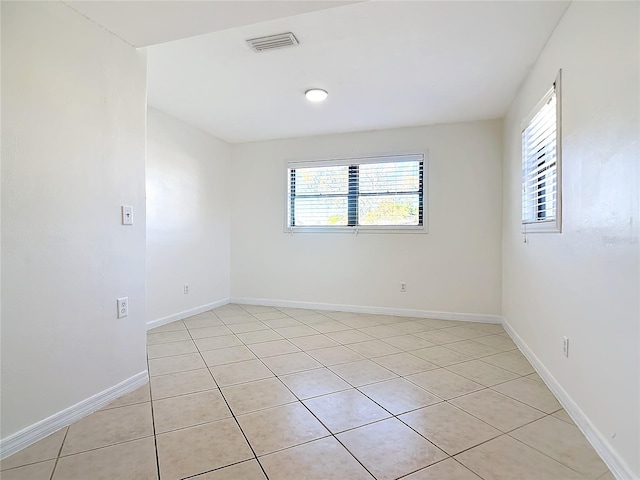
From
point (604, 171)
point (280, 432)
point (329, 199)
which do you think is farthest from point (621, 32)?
point (329, 199)

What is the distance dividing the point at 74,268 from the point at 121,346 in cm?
61

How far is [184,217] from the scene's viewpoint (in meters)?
4.22

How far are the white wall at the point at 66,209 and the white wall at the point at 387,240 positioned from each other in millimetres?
2646

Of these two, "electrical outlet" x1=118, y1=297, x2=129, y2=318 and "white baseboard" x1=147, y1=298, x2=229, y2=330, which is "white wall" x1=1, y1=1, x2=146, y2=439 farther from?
"white baseboard" x1=147, y1=298, x2=229, y2=330

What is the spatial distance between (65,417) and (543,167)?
11.2ft

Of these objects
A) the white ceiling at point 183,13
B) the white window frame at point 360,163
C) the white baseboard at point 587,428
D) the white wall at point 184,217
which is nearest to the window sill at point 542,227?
the white baseboard at point 587,428

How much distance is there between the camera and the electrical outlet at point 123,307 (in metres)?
2.18

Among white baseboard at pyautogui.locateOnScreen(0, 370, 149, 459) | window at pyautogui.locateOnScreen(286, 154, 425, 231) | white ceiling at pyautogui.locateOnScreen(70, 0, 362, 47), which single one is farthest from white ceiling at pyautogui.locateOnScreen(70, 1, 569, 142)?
white baseboard at pyautogui.locateOnScreen(0, 370, 149, 459)

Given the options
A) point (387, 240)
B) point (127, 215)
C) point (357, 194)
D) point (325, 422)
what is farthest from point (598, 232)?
point (357, 194)

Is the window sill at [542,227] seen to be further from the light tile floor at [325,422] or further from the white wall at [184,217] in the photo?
the white wall at [184,217]

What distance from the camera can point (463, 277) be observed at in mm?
4184

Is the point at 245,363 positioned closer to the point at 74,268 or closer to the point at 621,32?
the point at 74,268

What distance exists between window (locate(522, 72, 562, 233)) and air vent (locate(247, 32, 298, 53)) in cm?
175

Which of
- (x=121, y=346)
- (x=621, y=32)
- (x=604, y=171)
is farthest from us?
(x=121, y=346)
